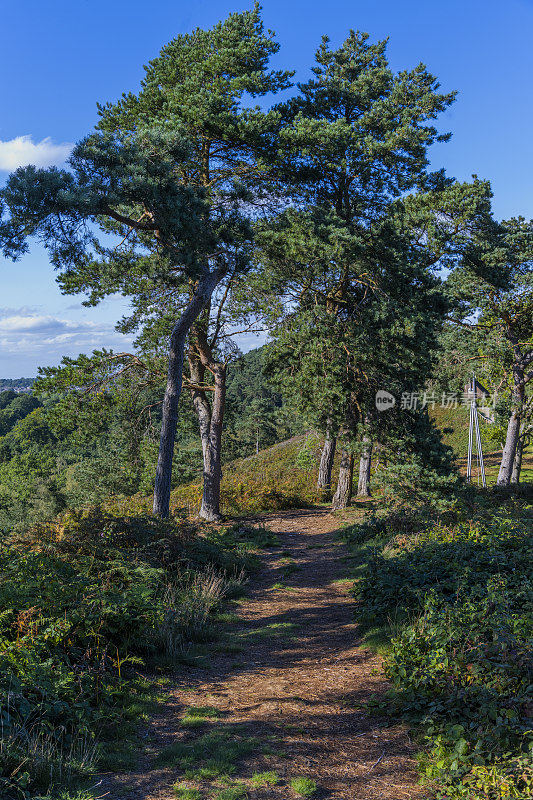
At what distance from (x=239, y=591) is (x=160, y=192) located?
694cm

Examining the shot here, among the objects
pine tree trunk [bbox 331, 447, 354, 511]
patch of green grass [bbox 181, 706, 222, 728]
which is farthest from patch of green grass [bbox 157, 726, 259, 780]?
pine tree trunk [bbox 331, 447, 354, 511]

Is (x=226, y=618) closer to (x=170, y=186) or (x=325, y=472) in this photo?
(x=170, y=186)

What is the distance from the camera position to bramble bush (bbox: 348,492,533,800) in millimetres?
3564

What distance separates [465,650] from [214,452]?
10.6m

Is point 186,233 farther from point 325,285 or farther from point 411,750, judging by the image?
point 411,750

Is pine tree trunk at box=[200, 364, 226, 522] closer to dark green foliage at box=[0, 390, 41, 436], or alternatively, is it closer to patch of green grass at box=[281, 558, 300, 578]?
patch of green grass at box=[281, 558, 300, 578]

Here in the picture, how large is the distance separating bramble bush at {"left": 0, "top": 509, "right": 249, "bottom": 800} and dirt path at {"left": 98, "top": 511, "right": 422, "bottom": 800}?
459mm

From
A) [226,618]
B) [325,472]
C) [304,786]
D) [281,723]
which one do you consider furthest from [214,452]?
[304,786]

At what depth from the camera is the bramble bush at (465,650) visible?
3564 millimetres

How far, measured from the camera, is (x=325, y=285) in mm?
14859

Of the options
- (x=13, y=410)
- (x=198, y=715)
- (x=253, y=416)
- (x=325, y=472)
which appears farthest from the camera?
(x=13, y=410)

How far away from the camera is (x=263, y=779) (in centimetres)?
377

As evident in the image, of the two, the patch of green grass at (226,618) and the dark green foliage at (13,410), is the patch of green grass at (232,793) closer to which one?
the patch of green grass at (226,618)

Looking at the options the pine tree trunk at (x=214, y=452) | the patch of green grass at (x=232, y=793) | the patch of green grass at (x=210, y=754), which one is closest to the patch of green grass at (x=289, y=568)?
the pine tree trunk at (x=214, y=452)
